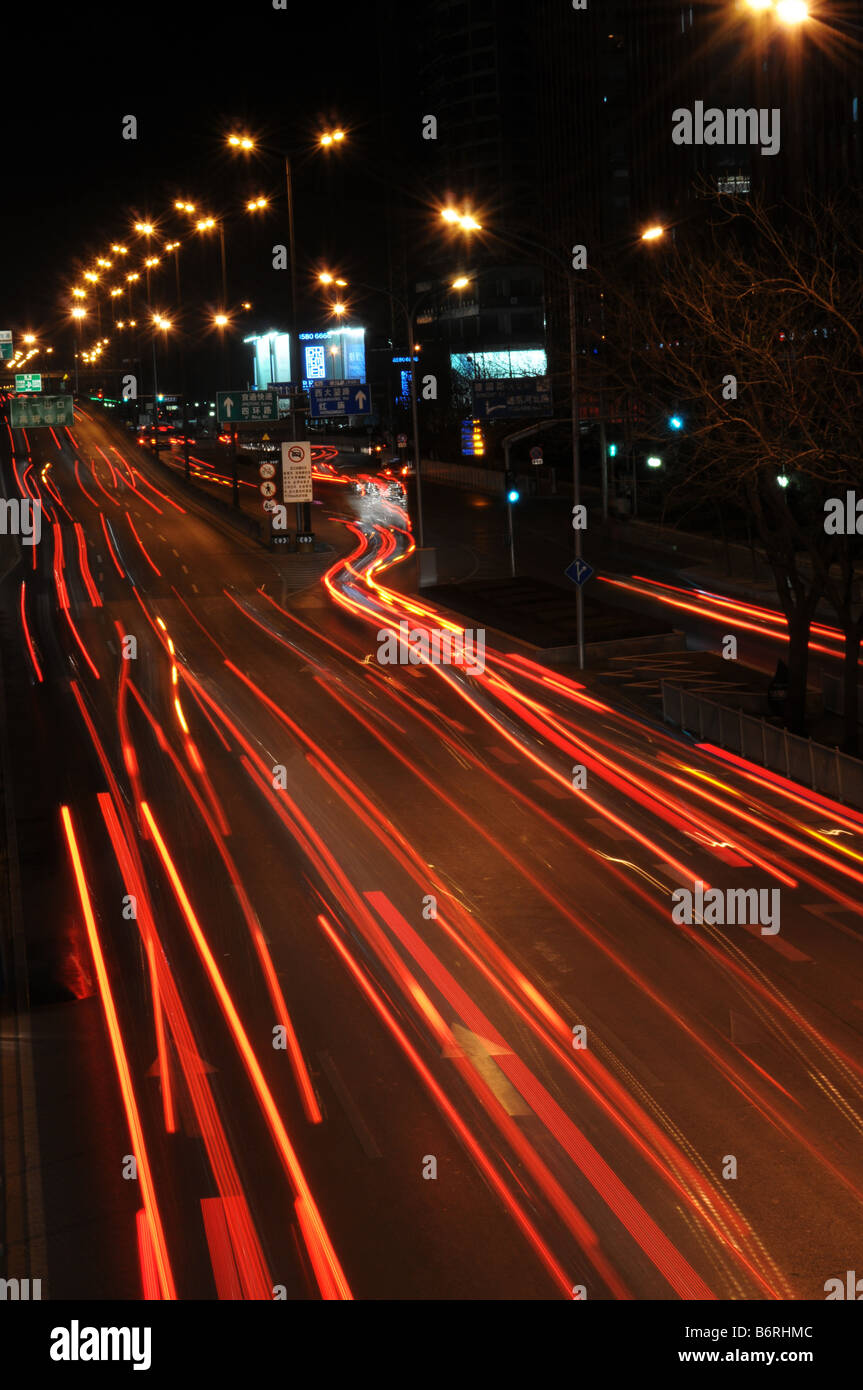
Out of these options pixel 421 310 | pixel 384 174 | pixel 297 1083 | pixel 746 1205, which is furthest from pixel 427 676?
pixel 384 174

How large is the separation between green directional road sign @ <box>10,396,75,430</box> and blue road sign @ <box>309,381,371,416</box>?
19.8 metres

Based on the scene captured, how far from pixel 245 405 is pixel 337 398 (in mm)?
6765

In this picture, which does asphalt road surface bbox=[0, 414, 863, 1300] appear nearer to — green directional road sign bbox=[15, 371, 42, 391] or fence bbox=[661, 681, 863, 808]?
fence bbox=[661, 681, 863, 808]

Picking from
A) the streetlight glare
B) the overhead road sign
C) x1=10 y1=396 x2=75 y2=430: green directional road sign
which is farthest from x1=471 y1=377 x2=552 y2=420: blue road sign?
x1=10 y1=396 x2=75 y2=430: green directional road sign

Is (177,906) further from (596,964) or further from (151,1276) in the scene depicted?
(151,1276)

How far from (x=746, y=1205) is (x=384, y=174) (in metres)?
164

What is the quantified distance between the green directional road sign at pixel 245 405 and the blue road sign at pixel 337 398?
5154mm

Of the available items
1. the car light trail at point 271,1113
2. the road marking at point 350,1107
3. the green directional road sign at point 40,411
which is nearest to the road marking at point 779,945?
the road marking at point 350,1107

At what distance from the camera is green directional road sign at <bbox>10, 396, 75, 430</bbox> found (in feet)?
222

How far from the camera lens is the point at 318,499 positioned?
65.6 m

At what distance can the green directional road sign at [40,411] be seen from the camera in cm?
6769

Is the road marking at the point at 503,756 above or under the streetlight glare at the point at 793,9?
under

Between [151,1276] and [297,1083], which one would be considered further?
[297,1083]

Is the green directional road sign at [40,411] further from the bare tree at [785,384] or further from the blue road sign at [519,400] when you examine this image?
the bare tree at [785,384]
